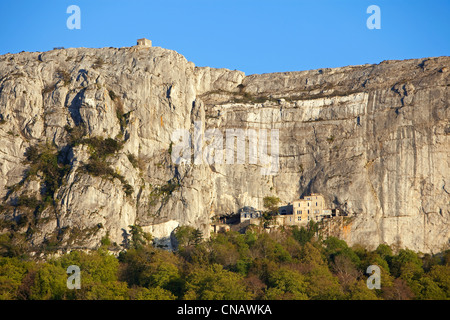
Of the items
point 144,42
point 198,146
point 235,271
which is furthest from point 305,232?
point 144,42

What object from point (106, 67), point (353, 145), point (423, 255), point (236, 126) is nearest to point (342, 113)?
point (353, 145)

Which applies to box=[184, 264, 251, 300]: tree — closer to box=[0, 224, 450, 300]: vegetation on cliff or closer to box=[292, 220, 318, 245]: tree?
box=[0, 224, 450, 300]: vegetation on cliff

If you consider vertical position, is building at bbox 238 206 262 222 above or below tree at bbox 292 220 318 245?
above

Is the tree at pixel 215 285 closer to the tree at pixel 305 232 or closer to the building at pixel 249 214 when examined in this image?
the tree at pixel 305 232

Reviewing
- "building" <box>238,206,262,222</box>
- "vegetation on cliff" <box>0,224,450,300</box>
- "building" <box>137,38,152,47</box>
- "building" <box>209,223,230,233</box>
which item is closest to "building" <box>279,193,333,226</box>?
"vegetation on cliff" <box>0,224,450,300</box>

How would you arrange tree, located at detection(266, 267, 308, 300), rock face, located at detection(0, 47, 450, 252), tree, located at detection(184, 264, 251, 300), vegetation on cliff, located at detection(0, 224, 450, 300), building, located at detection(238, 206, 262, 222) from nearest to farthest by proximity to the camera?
1. tree, located at detection(184, 264, 251, 300)
2. tree, located at detection(266, 267, 308, 300)
3. vegetation on cliff, located at detection(0, 224, 450, 300)
4. rock face, located at detection(0, 47, 450, 252)
5. building, located at detection(238, 206, 262, 222)

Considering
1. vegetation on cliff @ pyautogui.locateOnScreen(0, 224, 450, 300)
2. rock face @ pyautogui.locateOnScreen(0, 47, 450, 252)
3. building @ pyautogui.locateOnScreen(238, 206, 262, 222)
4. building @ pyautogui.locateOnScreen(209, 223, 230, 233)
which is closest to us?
vegetation on cliff @ pyautogui.locateOnScreen(0, 224, 450, 300)

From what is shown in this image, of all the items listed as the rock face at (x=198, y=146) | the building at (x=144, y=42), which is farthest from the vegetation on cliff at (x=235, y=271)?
the building at (x=144, y=42)

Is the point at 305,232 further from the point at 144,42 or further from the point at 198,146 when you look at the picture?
the point at 144,42
